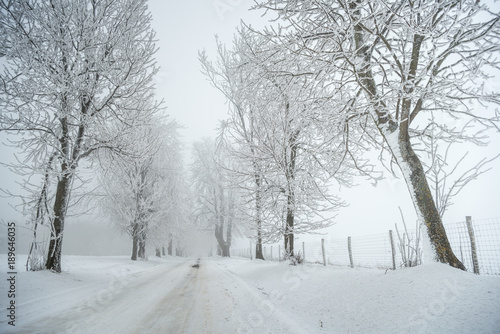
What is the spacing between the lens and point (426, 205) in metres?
3.54

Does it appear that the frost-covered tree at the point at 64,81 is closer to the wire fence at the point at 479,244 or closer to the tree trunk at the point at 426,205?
the tree trunk at the point at 426,205

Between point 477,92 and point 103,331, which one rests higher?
point 477,92

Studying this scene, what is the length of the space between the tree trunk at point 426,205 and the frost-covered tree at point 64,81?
6.74 metres

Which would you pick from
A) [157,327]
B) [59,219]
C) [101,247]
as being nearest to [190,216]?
[59,219]

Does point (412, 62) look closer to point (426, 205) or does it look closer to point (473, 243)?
point (426, 205)

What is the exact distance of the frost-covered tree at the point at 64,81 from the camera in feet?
18.2

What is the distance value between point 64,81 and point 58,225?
384 cm

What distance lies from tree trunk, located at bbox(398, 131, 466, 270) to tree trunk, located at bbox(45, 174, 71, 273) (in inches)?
325

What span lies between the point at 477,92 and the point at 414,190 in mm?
1686

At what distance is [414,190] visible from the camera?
12.2ft

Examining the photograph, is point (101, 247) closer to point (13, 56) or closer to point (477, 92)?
point (13, 56)

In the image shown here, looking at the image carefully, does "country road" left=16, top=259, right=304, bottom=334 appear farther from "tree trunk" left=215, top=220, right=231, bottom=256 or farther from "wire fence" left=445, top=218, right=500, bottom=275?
"tree trunk" left=215, top=220, right=231, bottom=256

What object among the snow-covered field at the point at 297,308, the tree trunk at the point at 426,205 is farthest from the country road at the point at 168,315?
the tree trunk at the point at 426,205

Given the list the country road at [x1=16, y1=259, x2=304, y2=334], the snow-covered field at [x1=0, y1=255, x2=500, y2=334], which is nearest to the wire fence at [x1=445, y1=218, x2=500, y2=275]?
the snow-covered field at [x1=0, y1=255, x2=500, y2=334]
